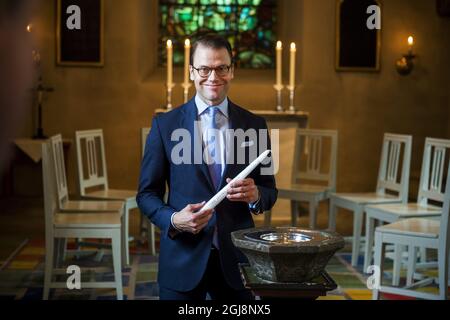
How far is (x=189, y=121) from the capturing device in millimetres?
2100

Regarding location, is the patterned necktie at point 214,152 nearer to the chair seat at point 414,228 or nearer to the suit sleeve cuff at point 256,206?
the suit sleeve cuff at point 256,206

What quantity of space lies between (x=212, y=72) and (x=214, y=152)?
0.25 m

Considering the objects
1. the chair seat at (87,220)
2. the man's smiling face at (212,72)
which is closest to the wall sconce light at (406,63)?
the chair seat at (87,220)

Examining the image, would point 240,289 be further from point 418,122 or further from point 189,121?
point 418,122

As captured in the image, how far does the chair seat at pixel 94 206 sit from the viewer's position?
169 inches

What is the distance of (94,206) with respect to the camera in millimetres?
4441

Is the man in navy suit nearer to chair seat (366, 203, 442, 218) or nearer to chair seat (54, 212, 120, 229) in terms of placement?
chair seat (54, 212, 120, 229)

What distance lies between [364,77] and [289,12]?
105cm

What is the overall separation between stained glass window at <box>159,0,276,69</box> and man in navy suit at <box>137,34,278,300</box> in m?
6.03

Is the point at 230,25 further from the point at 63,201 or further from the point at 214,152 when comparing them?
the point at 214,152

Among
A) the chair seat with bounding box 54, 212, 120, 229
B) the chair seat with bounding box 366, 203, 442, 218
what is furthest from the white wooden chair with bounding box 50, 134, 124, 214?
the chair seat with bounding box 366, 203, 442, 218

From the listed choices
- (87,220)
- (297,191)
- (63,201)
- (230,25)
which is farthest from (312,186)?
(230,25)
